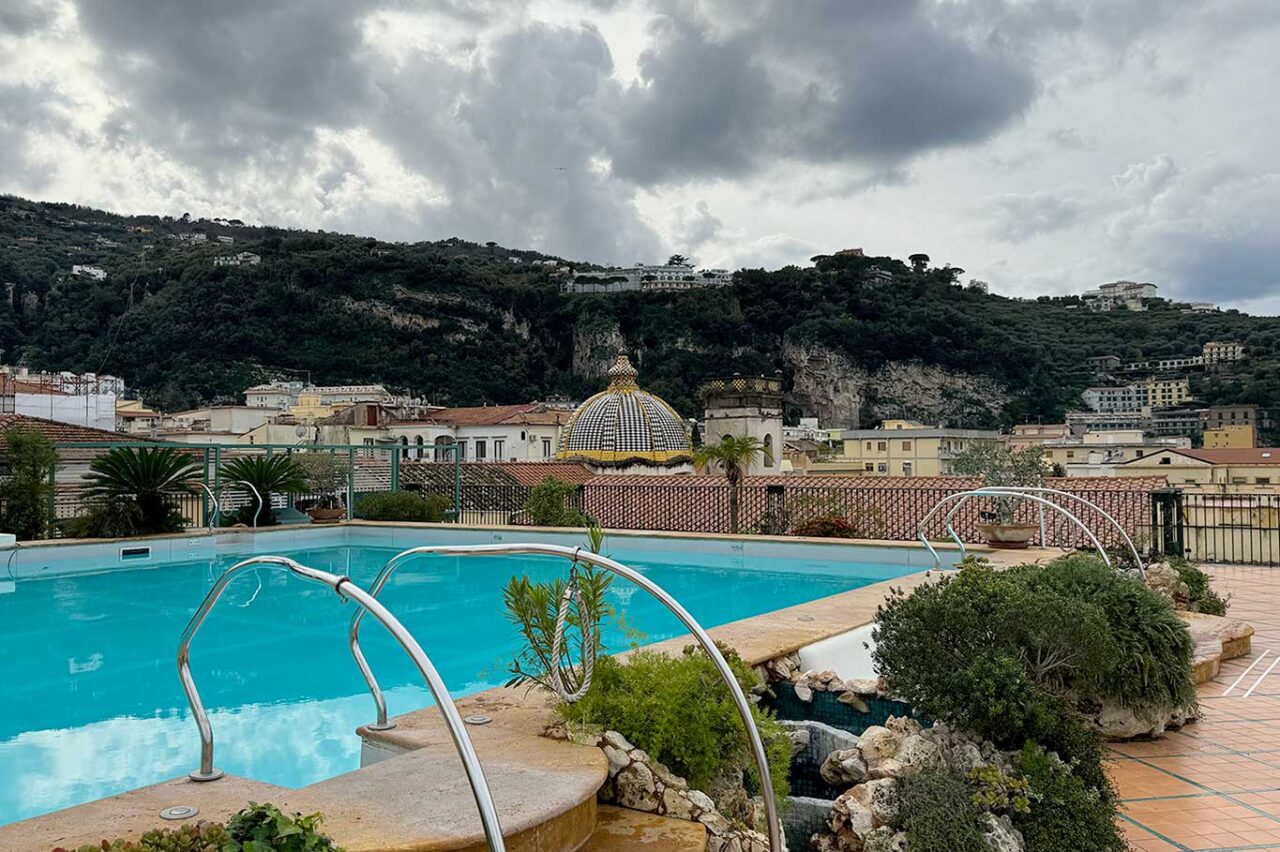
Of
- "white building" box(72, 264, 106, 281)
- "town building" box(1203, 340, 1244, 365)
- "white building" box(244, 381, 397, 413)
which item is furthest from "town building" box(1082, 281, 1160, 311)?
"white building" box(72, 264, 106, 281)

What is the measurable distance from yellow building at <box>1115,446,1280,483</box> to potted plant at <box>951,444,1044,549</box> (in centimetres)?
2817

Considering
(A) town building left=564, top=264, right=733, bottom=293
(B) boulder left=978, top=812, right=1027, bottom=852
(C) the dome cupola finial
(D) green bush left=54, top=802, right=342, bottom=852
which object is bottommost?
(B) boulder left=978, top=812, right=1027, bottom=852

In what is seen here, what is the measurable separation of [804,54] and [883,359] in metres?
68.7

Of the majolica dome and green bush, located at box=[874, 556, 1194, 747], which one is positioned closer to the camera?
green bush, located at box=[874, 556, 1194, 747]

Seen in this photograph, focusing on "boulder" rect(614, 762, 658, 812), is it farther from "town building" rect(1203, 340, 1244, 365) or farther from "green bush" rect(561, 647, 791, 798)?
"town building" rect(1203, 340, 1244, 365)

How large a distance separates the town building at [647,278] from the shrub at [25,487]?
82961 millimetres

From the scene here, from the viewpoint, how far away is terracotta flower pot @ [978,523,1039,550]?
10586 millimetres

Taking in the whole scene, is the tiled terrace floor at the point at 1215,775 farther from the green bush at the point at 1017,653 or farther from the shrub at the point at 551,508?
the shrub at the point at 551,508

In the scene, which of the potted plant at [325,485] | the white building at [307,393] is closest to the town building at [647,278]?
the white building at [307,393]

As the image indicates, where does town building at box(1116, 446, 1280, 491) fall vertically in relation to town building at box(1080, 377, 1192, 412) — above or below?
below

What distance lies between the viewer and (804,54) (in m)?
15.0

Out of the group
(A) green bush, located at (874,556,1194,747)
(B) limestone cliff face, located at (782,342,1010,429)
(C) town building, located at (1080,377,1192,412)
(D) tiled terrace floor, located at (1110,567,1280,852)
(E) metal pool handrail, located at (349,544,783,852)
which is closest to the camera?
(E) metal pool handrail, located at (349,544,783,852)

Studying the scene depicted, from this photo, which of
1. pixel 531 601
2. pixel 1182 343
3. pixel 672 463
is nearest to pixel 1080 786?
pixel 531 601

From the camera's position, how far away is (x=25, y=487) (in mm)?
13695
